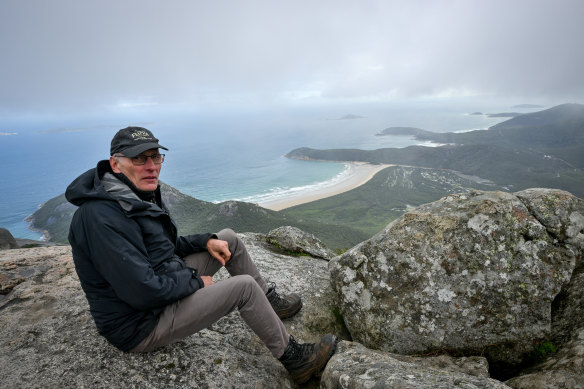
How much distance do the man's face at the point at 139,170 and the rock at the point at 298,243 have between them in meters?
7.50

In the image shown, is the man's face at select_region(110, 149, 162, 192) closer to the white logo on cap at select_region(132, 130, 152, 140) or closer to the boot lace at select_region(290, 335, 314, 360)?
the white logo on cap at select_region(132, 130, 152, 140)

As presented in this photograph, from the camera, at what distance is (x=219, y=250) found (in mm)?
5984

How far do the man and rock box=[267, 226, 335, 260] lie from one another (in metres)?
6.04

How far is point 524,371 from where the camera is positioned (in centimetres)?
525

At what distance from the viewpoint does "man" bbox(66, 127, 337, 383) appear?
3.96m

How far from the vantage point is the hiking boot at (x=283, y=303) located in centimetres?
654

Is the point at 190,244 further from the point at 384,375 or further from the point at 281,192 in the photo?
the point at 281,192

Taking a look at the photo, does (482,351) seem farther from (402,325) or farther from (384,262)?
(384,262)

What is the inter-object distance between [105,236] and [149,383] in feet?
8.67

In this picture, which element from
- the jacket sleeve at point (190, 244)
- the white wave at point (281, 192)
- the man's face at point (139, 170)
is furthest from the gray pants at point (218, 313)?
the white wave at point (281, 192)

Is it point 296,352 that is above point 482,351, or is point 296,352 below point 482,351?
above

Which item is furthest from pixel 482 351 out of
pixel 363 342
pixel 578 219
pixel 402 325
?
pixel 578 219

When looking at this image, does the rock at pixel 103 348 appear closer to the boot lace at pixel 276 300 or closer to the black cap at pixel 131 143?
the boot lace at pixel 276 300

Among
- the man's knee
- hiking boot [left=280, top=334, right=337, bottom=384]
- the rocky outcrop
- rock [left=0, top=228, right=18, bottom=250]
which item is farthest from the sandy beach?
hiking boot [left=280, top=334, right=337, bottom=384]
